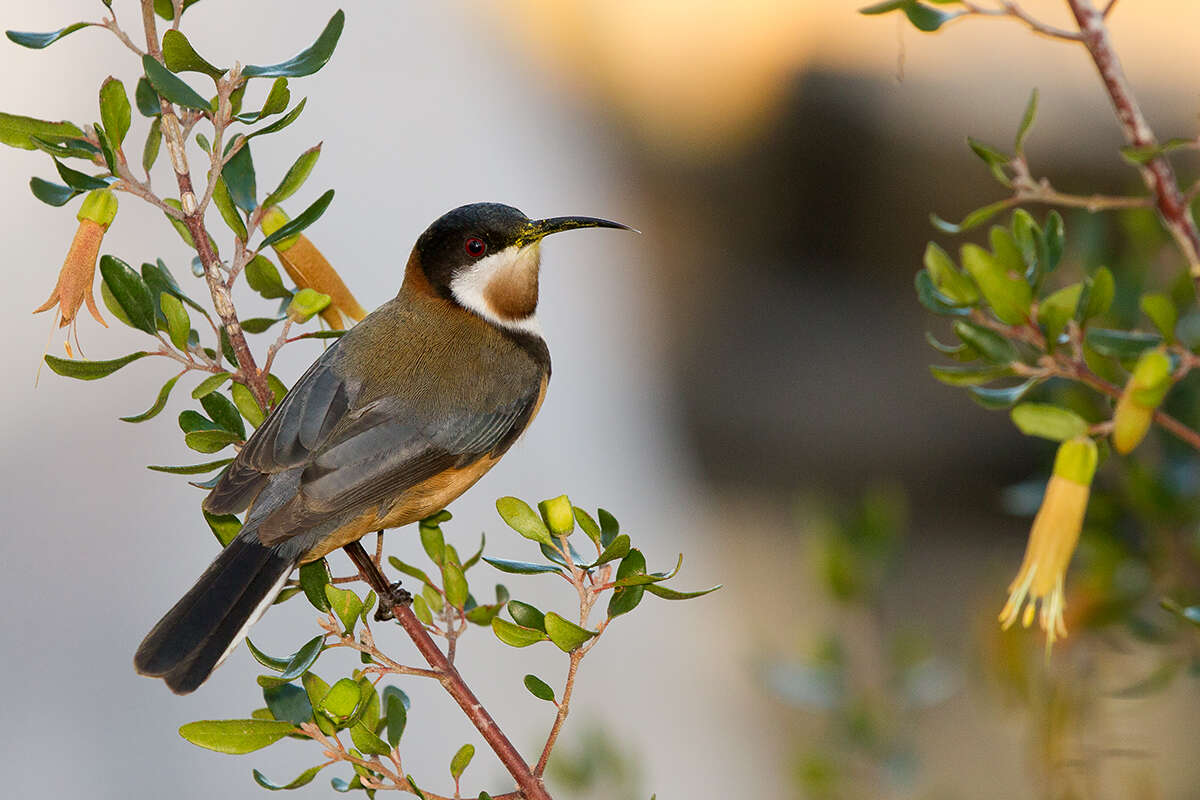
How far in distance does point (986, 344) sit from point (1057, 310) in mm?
71

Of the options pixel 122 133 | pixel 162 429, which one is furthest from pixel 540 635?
pixel 162 429

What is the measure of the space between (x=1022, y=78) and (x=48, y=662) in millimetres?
4074

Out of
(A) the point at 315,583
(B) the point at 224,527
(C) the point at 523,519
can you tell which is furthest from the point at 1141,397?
(B) the point at 224,527

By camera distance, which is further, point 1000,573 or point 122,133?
point 1000,573

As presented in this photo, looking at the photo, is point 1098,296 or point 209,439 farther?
point 209,439

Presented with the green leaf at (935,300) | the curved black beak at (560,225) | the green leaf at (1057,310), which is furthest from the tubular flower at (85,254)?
the green leaf at (1057,310)

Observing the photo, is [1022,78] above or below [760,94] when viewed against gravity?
below

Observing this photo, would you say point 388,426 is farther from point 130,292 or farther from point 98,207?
point 98,207

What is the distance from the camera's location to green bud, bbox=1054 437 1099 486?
106 centimetres

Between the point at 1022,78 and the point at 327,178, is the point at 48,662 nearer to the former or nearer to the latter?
the point at 327,178

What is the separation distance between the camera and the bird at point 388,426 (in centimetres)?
165

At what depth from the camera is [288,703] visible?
134 cm

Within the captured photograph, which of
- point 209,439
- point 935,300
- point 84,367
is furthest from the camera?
point 209,439

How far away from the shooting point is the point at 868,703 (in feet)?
5.49
